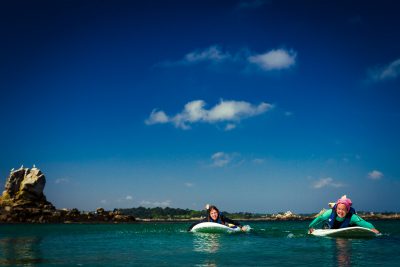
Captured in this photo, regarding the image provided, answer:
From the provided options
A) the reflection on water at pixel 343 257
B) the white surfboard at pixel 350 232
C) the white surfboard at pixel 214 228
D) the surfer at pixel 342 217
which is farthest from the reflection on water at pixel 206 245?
the surfer at pixel 342 217

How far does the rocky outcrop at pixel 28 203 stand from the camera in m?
115

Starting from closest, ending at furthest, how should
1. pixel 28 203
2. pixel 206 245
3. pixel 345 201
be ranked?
pixel 206 245 < pixel 345 201 < pixel 28 203

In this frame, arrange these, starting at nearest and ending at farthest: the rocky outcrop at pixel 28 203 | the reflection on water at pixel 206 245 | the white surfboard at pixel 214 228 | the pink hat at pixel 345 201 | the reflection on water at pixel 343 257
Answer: the reflection on water at pixel 343 257 < the reflection on water at pixel 206 245 < the pink hat at pixel 345 201 < the white surfboard at pixel 214 228 < the rocky outcrop at pixel 28 203

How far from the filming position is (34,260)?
16203mm

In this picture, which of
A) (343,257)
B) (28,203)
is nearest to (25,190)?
(28,203)

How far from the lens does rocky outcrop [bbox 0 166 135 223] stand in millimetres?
114750

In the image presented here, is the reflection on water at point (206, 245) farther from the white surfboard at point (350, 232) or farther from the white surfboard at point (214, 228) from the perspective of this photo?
the white surfboard at point (350, 232)

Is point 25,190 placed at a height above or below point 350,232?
above

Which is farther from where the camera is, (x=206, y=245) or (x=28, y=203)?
(x=28, y=203)

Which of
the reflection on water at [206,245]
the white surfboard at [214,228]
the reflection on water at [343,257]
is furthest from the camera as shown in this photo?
the white surfboard at [214,228]

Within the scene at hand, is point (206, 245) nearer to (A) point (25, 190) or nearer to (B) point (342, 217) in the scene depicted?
(B) point (342, 217)

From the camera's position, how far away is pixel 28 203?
4705 inches

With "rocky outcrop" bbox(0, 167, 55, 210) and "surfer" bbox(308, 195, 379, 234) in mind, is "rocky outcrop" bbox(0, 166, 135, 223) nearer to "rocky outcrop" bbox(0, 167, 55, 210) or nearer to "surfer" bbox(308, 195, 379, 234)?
"rocky outcrop" bbox(0, 167, 55, 210)

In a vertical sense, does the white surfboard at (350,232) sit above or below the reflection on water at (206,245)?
above
